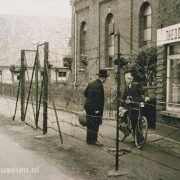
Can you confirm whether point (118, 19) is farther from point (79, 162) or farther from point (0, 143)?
point (79, 162)

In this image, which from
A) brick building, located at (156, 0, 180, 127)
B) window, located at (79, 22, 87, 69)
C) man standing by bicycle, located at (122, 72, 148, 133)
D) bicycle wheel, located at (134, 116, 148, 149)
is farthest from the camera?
window, located at (79, 22, 87, 69)

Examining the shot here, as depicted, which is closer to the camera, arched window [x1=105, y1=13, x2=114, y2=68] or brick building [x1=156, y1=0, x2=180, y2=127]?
brick building [x1=156, y1=0, x2=180, y2=127]

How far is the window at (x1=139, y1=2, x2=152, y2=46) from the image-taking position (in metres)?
22.9

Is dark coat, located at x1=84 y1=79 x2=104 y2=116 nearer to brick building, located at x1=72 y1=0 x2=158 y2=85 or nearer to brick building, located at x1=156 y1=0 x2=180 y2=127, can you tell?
brick building, located at x1=156 y1=0 x2=180 y2=127

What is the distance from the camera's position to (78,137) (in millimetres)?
13234

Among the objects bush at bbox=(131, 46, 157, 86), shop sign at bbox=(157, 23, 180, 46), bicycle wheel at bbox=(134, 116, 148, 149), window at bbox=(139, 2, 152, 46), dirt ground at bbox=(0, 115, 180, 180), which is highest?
window at bbox=(139, 2, 152, 46)

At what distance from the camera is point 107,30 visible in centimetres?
2778

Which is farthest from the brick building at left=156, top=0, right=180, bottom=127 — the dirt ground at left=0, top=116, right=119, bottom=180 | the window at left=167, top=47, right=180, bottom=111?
the dirt ground at left=0, top=116, right=119, bottom=180

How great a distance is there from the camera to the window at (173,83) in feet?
41.9

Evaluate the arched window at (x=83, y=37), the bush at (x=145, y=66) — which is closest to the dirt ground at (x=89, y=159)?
the bush at (x=145, y=66)

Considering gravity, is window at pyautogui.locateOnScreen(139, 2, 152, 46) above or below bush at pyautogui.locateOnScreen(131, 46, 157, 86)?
above

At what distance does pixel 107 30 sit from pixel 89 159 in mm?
18695

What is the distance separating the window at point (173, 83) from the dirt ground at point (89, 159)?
234 cm

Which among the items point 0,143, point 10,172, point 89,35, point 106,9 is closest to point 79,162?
point 10,172
